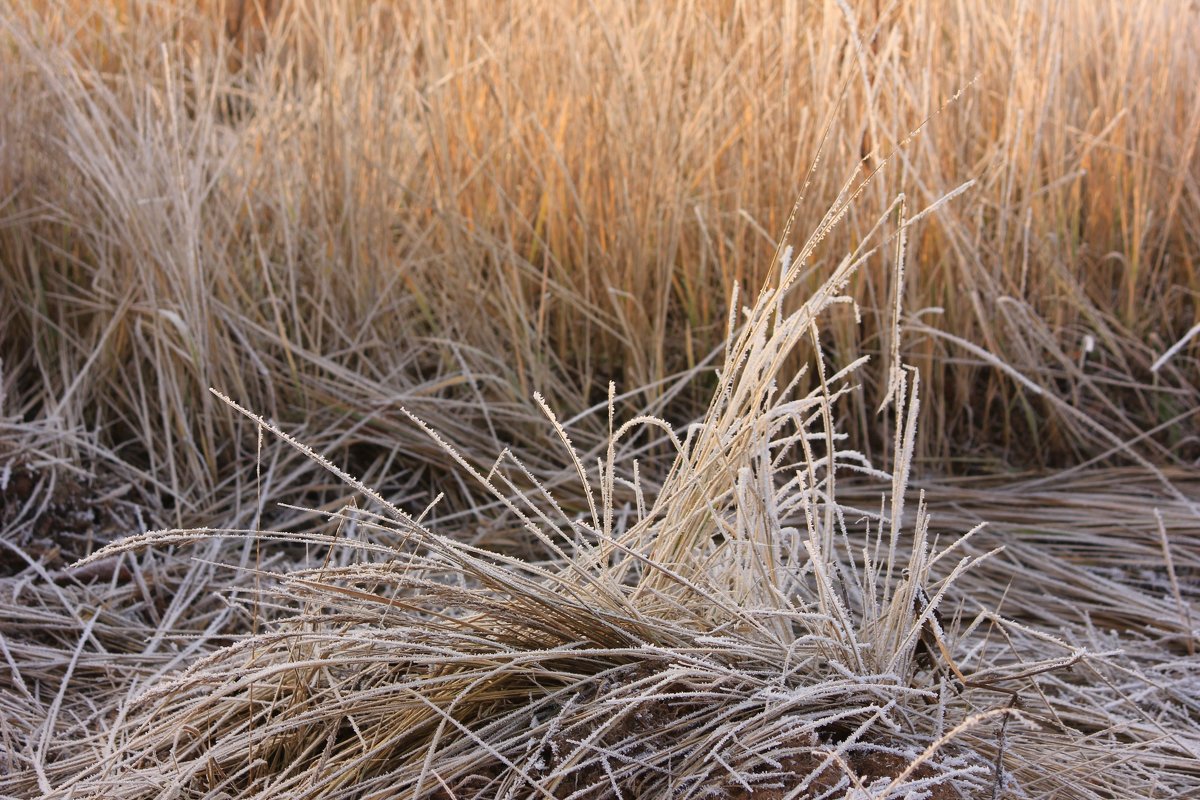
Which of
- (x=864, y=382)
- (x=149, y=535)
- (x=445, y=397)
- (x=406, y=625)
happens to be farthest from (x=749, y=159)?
(x=149, y=535)

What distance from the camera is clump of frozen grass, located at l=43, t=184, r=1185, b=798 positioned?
914 millimetres

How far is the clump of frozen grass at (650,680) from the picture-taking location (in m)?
0.91

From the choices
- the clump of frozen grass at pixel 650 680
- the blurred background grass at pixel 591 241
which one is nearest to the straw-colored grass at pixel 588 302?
the blurred background grass at pixel 591 241

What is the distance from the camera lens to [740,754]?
2.98 ft

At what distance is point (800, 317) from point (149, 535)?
57cm

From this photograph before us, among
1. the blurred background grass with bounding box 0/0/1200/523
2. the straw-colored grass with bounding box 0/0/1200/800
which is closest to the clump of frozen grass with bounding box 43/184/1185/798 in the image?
the straw-colored grass with bounding box 0/0/1200/800

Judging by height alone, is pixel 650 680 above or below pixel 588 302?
above

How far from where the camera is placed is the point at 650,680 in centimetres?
90

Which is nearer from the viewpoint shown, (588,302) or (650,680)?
(650,680)

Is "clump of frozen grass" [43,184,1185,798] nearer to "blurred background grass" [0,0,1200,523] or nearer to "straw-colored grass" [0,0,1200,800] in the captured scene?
"straw-colored grass" [0,0,1200,800]

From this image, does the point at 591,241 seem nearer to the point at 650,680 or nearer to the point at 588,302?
the point at 588,302

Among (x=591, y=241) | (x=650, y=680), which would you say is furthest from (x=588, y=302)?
(x=650, y=680)

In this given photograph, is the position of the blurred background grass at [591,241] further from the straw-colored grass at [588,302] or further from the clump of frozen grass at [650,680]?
the clump of frozen grass at [650,680]

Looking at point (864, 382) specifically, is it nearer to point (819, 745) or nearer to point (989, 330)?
point (989, 330)
